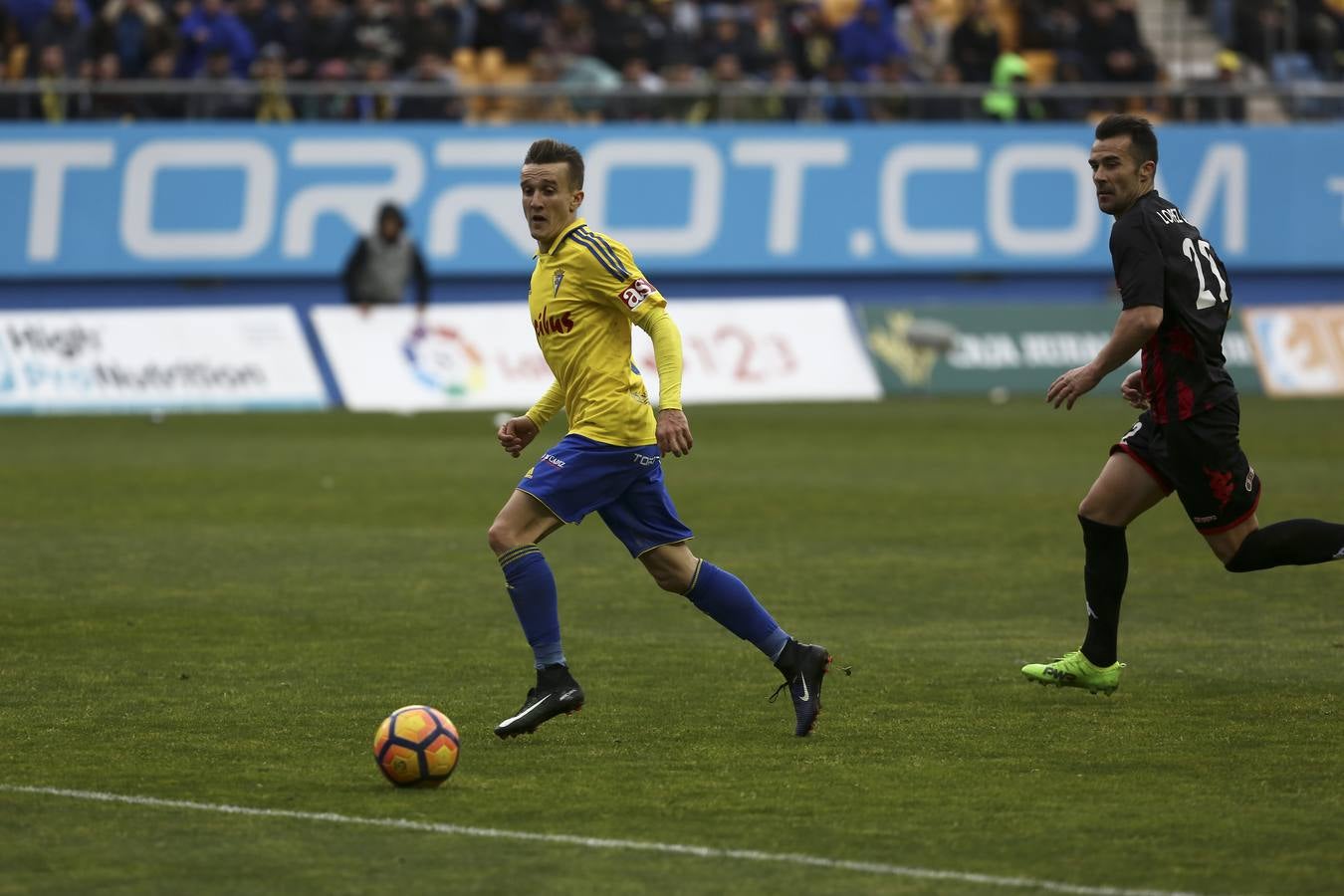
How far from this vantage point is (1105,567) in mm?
8047

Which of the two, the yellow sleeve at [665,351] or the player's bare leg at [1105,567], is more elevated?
the yellow sleeve at [665,351]

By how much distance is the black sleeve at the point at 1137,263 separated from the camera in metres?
7.48

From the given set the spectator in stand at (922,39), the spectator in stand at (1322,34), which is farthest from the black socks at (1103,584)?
the spectator in stand at (1322,34)

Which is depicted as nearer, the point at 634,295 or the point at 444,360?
the point at 634,295

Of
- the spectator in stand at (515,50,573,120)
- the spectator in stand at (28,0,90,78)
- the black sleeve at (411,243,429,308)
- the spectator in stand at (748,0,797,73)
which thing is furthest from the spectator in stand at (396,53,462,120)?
the spectator in stand at (748,0,797,73)

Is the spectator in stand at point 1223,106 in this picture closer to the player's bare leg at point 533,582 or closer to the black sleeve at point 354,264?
the black sleeve at point 354,264

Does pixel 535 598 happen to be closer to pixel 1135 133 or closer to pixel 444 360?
pixel 1135 133

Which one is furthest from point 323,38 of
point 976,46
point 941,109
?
point 976,46

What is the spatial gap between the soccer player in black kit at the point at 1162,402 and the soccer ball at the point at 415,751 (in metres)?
2.54

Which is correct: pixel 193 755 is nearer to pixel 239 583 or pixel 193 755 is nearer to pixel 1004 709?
pixel 1004 709

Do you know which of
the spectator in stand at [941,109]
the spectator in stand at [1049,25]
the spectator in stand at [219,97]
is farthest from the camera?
the spectator in stand at [1049,25]

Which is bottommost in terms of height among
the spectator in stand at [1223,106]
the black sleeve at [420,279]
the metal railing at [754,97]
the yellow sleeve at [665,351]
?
the black sleeve at [420,279]

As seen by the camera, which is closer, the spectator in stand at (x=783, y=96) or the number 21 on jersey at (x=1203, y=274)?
the number 21 on jersey at (x=1203, y=274)

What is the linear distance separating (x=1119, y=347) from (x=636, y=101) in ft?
63.4
